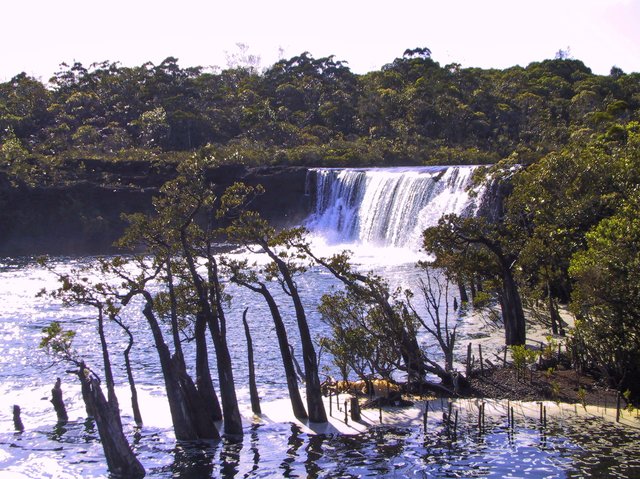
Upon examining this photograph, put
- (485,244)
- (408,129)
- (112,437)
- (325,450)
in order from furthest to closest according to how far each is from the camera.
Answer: (408,129) < (485,244) < (325,450) < (112,437)

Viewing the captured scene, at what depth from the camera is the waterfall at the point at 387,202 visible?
5256 centimetres

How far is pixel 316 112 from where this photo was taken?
316 feet

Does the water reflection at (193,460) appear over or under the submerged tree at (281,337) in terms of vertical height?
under

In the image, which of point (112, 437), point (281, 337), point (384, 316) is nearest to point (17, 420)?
point (112, 437)

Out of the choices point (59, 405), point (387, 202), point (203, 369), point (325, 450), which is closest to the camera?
point (325, 450)

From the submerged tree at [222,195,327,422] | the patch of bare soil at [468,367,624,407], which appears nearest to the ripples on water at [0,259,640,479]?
the submerged tree at [222,195,327,422]

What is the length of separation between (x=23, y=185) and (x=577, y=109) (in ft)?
181

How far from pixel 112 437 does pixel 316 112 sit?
8242 cm

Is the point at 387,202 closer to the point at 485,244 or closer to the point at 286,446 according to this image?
the point at 485,244

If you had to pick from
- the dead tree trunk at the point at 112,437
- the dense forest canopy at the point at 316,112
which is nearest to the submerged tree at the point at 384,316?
the dead tree trunk at the point at 112,437

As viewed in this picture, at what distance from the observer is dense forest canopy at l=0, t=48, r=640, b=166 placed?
250ft

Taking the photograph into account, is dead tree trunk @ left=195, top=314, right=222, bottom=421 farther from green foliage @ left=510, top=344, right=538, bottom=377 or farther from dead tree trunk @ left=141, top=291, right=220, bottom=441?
green foliage @ left=510, top=344, right=538, bottom=377

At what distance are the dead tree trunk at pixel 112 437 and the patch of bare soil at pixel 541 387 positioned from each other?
1032 cm

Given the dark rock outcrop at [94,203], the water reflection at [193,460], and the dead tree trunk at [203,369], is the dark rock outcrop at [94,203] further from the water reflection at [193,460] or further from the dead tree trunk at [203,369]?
the water reflection at [193,460]
